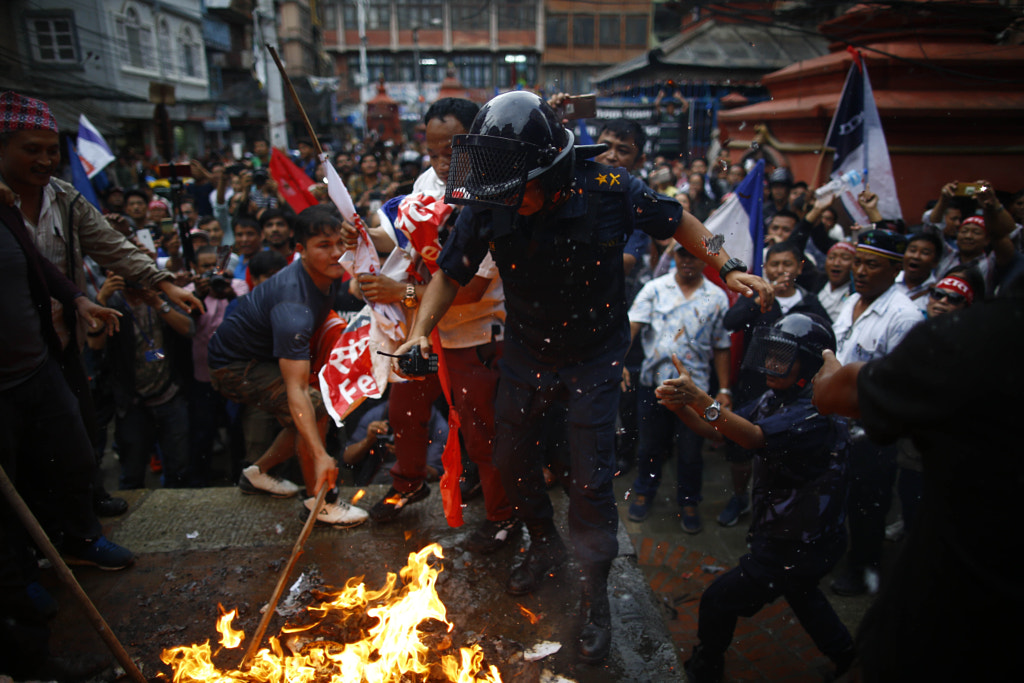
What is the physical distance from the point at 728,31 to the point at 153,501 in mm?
18758

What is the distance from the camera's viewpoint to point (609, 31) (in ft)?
158

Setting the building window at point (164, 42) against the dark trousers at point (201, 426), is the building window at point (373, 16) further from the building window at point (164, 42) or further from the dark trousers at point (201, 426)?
the dark trousers at point (201, 426)

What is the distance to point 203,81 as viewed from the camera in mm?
19188

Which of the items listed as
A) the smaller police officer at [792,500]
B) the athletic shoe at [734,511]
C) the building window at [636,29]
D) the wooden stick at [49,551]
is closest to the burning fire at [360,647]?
the wooden stick at [49,551]

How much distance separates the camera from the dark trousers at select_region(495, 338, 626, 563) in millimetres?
2768

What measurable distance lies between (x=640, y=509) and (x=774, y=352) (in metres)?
2.45

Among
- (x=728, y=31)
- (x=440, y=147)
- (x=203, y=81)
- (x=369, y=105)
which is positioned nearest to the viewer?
(x=440, y=147)

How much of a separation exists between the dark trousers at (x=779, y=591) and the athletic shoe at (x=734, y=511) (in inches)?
75.8

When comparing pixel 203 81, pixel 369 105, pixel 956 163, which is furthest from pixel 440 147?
pixel 369 105

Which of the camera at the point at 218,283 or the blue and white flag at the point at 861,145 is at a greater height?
the blue and white flag at the point at 861,145

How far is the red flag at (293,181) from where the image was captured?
17.5ft

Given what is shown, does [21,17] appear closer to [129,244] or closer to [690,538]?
[129,244]

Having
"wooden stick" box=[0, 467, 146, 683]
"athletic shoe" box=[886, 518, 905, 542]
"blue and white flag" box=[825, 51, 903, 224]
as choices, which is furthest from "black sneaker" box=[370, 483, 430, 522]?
"blue and white flag" box=[825, 51, 903, 224]

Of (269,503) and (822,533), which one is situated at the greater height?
(822,533)
